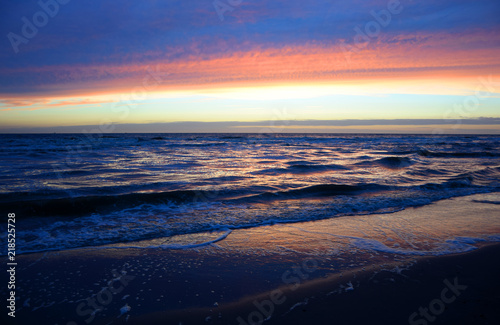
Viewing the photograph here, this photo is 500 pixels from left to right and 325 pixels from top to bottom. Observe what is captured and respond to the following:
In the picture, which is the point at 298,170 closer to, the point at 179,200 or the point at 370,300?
the point at 179,200

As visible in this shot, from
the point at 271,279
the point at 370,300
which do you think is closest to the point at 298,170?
the point at 271,279

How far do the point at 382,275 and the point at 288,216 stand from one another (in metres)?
3.49

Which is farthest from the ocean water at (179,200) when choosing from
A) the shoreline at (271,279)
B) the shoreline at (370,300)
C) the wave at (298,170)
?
the shoreline at (370,300)

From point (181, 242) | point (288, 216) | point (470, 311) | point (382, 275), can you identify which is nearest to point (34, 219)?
point (181, 242)

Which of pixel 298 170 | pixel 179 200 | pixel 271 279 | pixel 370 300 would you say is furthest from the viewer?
pixel 298 170

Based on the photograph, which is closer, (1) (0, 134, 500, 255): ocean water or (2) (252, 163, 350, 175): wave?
(1) (0, 134, 500, 255): ocean water

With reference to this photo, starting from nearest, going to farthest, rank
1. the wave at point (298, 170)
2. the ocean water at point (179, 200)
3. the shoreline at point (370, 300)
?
the shoreline at point (370, 300), the ocean water at point (179, 200), the wave at point (298, 170)

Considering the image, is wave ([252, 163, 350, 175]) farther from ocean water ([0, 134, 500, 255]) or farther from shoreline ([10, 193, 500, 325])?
shoreline ([10, 193, 500, 325])

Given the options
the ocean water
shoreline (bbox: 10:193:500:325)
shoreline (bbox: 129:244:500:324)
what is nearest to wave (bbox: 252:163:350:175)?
the ocean water

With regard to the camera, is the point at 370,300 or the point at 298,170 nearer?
the point at 370,300

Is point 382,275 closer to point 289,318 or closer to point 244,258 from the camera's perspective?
point 289,318

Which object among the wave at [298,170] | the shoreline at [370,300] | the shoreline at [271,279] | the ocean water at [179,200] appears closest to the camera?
the shoreline at [370,300]

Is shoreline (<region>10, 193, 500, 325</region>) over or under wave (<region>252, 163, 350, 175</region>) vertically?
over

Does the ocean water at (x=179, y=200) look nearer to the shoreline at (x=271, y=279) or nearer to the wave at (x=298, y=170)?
the wave at (x=298, y=170)
